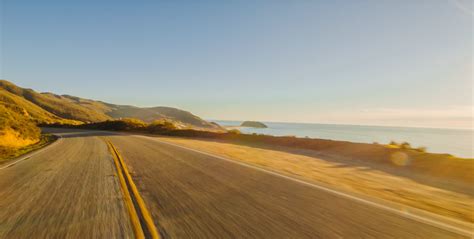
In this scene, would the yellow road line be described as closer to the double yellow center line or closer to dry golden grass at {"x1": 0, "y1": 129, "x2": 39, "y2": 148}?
the double yellow center line

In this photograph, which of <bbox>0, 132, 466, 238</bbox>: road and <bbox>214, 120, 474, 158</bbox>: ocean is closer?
<bbox>0, 132, 466, 238</bbox>: road

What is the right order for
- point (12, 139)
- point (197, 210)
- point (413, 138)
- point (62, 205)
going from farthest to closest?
point (413, 138) < point (12, 139) < point (62, 205) < point (197, 210)

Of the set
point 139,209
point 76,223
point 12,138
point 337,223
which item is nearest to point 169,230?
point 139,209

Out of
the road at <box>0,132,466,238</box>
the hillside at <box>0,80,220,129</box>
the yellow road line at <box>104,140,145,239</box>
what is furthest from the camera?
the hillside at <box>0,80,220,129</box>

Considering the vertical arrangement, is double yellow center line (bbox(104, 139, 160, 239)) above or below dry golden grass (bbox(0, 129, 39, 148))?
above

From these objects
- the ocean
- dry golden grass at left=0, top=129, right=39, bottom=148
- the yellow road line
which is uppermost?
the ocean

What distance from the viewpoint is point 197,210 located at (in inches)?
131

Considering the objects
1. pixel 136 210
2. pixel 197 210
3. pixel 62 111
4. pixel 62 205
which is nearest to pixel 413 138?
pixel 197 210

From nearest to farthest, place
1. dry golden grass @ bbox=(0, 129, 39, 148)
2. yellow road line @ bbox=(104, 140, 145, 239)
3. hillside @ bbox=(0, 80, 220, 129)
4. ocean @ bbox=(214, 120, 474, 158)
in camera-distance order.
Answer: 1. yellow road line @ bbox=(104, 140, 145, 239)
2. dry golden grass @ bbox=(0, 129, 39, 148)
3. ocean @ bbox=(214, 120, 474, 158)
4. hillside @ bbox=(0, 80, 220, 129)

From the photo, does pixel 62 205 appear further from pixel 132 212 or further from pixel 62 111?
pixel 62 111

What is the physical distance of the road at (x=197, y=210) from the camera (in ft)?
8.80

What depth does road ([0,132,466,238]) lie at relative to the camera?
106 inches

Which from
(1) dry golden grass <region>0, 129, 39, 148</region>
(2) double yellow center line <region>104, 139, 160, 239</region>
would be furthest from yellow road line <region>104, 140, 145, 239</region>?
(1) dry golden grass <region>0, 129, 39, 148</region>

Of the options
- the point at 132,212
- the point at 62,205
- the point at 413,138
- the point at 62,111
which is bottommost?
the point at 62,205
